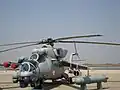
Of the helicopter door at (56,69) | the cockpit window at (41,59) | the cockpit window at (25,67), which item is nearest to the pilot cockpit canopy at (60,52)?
the helicopter door at (56,69)

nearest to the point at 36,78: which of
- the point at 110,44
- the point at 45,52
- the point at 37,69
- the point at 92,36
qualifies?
the point at 37,69

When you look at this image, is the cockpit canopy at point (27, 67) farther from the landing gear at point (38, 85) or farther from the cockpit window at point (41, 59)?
the landing gear at point (38, 85)

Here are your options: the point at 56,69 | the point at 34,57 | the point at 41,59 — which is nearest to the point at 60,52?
the point at 56,69

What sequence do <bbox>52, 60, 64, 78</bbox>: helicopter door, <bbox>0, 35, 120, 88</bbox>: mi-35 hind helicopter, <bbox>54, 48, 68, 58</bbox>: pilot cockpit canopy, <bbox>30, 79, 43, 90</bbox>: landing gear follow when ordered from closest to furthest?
<bbox>0, 35, 120, 88</bbox>: mi-35 hind helicopter
<bbox>30, 79, 43, 90</bbox>: landing gear
<bbox>52, 60, 64, 78</bbox>: helicopter door
<bbox>54, 48, 68, 58</bbox>: pilot cockpit canopy

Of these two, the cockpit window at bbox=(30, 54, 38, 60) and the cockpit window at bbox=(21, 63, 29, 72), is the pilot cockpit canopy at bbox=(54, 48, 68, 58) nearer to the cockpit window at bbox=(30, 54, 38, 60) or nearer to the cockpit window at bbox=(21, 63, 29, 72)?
the cockpit window at bbox=(30, 54, 38, 60)

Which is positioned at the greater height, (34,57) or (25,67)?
(34,57)

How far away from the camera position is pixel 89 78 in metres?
14.2

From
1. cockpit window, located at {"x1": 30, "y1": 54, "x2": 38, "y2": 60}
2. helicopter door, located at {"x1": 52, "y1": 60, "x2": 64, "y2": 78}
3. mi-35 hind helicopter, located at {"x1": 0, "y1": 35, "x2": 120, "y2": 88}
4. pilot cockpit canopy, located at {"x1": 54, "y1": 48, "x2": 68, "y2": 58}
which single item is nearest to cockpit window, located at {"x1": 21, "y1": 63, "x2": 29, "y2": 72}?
mi-35 hind helicopter, located at {"x1": 0, "y1": 35, "x2": 120, "y2": 88}

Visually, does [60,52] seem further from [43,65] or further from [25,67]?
[25,67]

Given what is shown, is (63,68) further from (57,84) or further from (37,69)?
(37,69)

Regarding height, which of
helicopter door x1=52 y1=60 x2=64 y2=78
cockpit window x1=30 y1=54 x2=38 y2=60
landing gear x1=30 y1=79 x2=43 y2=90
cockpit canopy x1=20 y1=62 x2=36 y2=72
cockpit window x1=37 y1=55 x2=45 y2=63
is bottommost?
landing gear x1=30 y1=79 x2=43 y2=90

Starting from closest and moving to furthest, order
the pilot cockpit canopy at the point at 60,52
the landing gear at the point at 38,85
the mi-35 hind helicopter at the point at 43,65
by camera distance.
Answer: the mi-35 hind helicopter at the point at 43,65 < the landing gear at the point at 38,85 < the pilot cockpit canopy at the point at 60,52

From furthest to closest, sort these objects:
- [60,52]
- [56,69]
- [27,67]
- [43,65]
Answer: [60,52] < [56,69] < [43,65] < [27,67]

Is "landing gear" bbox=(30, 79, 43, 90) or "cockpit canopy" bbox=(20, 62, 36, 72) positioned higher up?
"cockpit canopy" bbox=(20, 62, 36, 72)
